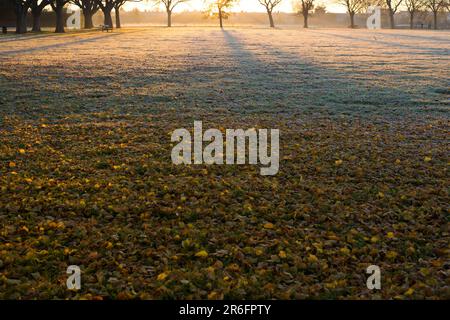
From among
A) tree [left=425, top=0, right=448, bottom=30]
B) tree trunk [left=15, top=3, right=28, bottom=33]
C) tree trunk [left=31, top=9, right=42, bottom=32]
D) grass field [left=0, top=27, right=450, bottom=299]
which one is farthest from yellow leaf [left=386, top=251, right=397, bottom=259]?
tree [left=425, top=0, right=448, bottom=30]

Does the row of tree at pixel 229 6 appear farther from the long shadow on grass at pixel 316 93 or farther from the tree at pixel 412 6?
the long shadow on grass at pixel 316 93

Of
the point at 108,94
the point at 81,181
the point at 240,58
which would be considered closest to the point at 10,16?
the point at 240,58

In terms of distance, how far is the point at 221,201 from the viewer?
5.88m

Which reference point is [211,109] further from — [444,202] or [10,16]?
[10,16]

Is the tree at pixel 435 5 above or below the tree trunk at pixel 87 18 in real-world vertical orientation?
above

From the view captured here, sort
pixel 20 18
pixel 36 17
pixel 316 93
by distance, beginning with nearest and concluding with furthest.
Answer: pixel 316 93 < pixel 20 18 < pixel 36 17

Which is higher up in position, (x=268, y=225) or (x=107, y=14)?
(x=107, y=14)

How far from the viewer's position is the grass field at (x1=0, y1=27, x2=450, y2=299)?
416cm

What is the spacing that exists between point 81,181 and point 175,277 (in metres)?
2.86

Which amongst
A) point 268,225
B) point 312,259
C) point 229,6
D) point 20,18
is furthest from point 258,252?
point 229,6

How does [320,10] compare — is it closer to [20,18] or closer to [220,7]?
[220,7]

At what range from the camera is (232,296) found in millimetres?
3904

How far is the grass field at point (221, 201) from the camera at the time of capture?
13.6ft

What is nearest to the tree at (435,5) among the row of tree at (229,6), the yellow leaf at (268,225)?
the row of tree at (229,6)
